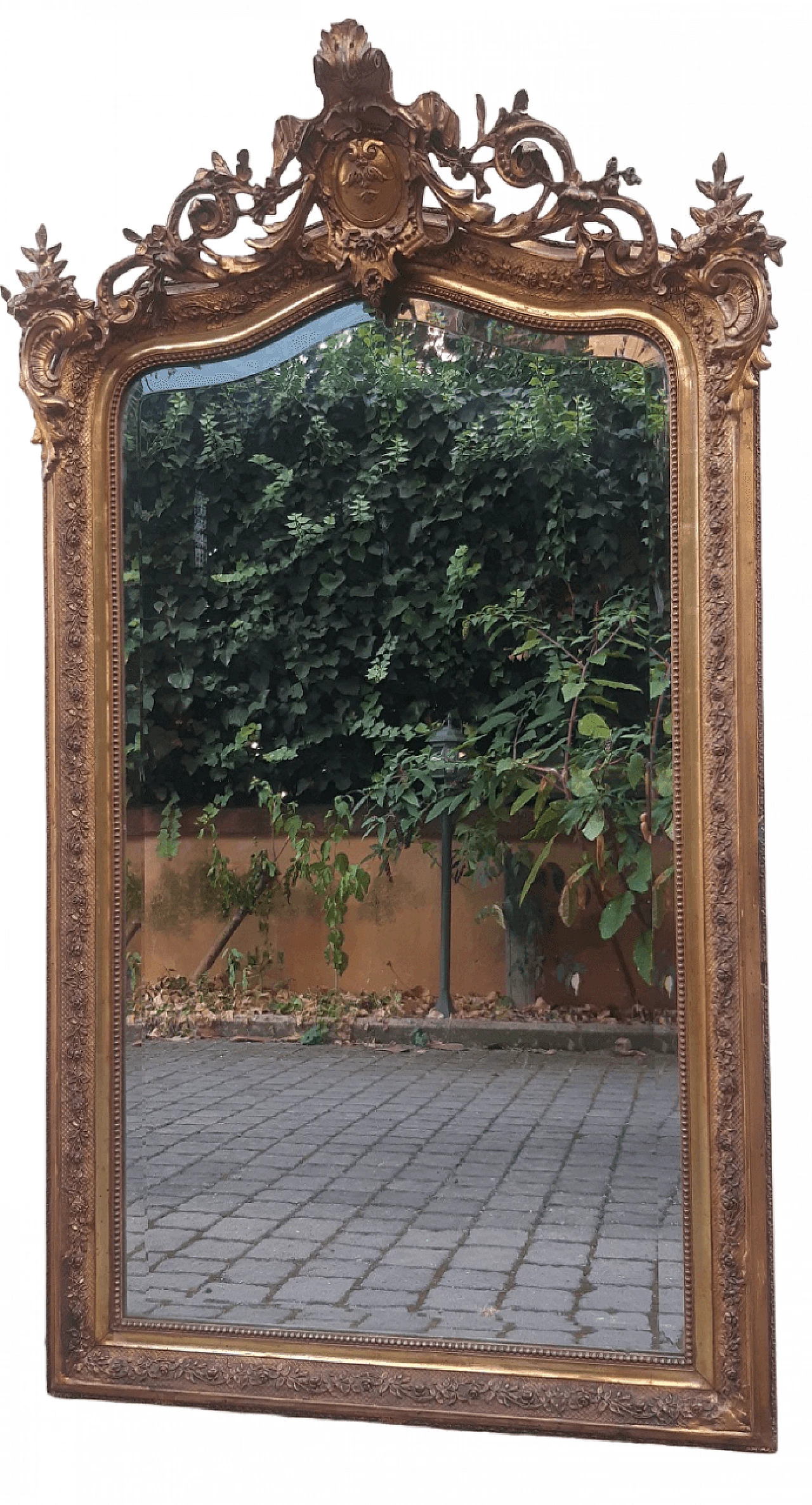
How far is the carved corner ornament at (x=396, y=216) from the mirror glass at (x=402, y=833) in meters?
0.17

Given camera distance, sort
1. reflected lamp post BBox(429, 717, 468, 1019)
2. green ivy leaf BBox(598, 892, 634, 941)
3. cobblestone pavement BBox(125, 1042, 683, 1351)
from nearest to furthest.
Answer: cobblestone pavement BBox(125, 1042, 683, 1351), green ivy leaf BBox(598, 892, 634, 941), reflected lamp post BBox(429, 717, 468, 1019)

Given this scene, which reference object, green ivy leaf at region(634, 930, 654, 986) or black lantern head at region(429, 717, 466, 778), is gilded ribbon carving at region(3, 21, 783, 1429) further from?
black lantern head at region(429, 717, 466, 778)

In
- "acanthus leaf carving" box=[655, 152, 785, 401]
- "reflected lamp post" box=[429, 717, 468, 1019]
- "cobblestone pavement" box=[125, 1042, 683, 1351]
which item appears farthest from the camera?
"reflected lamp post" box=[429, 717, 468, 1019]

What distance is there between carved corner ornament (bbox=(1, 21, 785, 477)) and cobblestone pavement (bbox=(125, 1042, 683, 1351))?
1698 mm

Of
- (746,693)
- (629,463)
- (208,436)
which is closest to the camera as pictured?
(746,693)

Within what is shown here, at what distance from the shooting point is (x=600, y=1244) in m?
3.60

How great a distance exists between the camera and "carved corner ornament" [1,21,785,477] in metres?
3.41

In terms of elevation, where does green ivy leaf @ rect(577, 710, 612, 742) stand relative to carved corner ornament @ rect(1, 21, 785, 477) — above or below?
below

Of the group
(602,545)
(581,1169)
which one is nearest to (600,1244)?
(581,1169)

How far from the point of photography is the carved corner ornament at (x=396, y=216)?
11.2 ft

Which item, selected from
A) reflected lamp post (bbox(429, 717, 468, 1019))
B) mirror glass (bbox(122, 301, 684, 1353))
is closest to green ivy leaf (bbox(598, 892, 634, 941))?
mirror glass (bbox(122, 301, 684, 1353))

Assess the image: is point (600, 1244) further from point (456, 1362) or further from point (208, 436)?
point (208, 436)

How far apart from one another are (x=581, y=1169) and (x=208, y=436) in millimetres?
1977

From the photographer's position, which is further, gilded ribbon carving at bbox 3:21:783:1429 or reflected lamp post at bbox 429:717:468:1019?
reflected lamp post at bbox 429:717:468:1019
